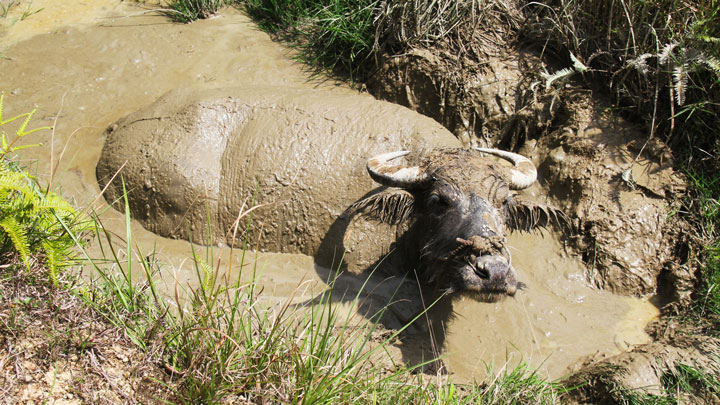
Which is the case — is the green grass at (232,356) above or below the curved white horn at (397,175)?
below

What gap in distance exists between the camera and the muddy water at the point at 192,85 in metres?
4.54

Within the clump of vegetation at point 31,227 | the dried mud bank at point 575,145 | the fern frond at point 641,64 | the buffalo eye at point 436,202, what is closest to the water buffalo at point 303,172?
the buffalo eye at point 436,202

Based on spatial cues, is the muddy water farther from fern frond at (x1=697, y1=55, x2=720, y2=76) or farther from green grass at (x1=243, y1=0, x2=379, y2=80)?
fern frond at (x1=697, y1=55, x2=720, y2=76)

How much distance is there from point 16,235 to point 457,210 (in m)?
2.90

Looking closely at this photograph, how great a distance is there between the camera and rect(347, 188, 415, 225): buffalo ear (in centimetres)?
442

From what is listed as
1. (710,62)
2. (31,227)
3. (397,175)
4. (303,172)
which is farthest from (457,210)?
(710,62)

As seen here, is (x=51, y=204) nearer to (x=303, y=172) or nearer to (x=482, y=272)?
(x=303, y=172)

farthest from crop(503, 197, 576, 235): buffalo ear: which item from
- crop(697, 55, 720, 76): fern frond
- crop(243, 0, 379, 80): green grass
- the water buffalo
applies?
crop(243, 0, 379, 80): green grass

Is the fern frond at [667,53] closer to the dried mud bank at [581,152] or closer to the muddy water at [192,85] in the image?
the dried mud bank at [581,152]

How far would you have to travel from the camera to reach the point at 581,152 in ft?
18.5

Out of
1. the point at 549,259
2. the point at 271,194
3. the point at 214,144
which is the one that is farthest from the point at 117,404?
the point at 549,259

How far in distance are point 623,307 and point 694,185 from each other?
147 cm

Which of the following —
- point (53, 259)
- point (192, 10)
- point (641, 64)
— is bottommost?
point (53, 259)

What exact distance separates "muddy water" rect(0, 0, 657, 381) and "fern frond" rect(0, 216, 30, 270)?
3.88 ft
